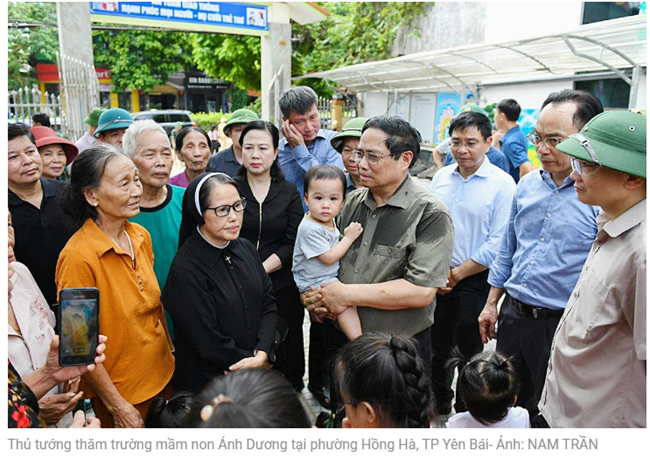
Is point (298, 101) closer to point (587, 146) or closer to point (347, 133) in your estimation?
point (347, 133)

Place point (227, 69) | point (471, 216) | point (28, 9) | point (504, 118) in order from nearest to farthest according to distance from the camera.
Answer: point (471, 216) < point (504, 118) < point (28, 9) < point (227, 69)

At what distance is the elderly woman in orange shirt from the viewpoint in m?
2.24

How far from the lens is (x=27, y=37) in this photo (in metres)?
15.9

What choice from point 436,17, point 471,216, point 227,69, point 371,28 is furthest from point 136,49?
point 471,216

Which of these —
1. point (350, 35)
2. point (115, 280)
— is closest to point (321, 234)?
point (115, 280)

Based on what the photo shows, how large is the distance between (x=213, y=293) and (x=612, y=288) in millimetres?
1748

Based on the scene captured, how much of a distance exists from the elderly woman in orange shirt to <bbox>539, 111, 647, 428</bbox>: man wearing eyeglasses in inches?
77.7

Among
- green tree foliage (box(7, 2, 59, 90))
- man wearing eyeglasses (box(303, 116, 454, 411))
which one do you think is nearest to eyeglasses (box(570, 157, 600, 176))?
man wearing eyeglasses (box(303, 116, 454, 411))

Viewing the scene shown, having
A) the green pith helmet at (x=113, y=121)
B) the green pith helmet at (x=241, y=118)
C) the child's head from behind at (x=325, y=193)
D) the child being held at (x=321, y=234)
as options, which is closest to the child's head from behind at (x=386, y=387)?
the child being held at (x=321, y=234)

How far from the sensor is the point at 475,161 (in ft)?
11.5

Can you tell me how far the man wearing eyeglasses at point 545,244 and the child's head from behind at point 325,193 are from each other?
1.09 metres

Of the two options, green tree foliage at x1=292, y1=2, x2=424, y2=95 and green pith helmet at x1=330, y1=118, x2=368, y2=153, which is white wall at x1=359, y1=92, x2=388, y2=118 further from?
green pith helmet at x1=330, y1=118, x2=368, y2=153

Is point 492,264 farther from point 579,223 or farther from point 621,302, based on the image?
point 621,302

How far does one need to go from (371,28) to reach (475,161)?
598 inches
